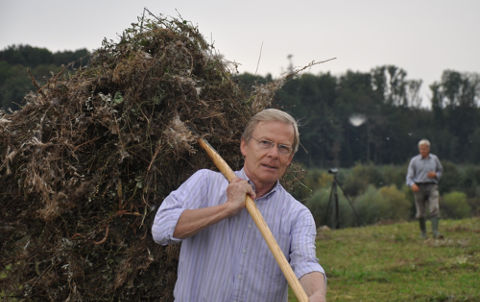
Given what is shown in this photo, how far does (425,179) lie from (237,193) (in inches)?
385

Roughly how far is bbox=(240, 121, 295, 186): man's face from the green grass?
4585 mm

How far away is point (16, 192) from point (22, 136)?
34 cm

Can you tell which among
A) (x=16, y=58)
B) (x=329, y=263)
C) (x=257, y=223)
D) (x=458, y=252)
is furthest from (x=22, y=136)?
(x=458, y=252)

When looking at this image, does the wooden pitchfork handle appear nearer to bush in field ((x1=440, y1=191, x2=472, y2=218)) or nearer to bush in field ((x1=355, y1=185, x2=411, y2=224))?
bush in field ((x1=355, y1=185, x2=411, y2=224))

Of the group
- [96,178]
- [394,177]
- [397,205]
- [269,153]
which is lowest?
[397,205]

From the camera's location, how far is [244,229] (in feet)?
8.87

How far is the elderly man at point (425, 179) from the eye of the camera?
11.5 m

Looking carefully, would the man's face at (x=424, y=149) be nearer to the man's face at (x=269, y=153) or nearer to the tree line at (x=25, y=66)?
the tree line at (x=25, y=66)

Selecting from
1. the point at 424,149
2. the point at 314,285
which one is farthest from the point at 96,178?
the point at 424,149

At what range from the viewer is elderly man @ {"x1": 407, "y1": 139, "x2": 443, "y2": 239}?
11.5 meters

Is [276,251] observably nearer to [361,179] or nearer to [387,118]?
[361,179]

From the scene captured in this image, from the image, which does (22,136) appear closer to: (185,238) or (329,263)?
(185,238)

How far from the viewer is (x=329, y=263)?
31.2 feet

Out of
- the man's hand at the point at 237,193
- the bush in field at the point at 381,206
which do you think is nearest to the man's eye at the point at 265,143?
the man's hand at the point at 237,193
